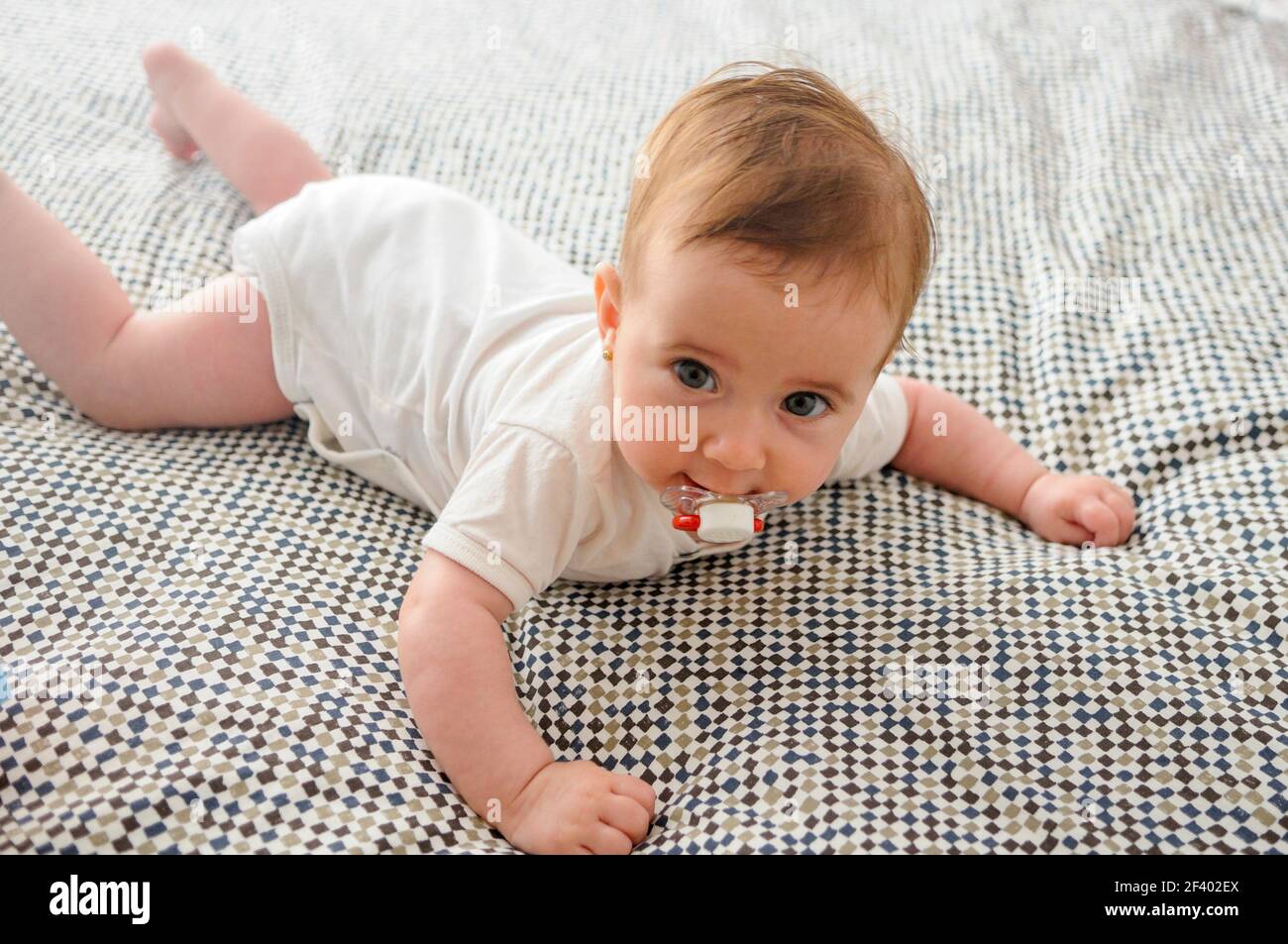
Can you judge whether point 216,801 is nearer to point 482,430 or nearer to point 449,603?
point 449,603

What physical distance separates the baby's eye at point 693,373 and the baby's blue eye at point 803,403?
6 cm

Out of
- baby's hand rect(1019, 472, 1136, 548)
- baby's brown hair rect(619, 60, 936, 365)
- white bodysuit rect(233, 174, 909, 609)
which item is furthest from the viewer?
baby's hand rect(1019, 472, 1136, 548)

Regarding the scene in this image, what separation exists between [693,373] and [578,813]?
12.3 inches

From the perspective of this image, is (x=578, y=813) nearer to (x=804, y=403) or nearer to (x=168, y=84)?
(x=804, y=403)

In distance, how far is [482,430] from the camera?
941 mm

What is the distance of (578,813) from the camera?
0.76 m

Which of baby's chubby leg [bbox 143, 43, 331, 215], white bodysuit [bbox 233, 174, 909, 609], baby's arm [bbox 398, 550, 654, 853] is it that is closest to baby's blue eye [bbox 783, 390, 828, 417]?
white bodysuit [bbox 233, 174, 909, 609]

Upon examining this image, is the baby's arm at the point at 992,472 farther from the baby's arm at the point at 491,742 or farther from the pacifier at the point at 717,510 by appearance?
the baby's arm at the point at 491,742

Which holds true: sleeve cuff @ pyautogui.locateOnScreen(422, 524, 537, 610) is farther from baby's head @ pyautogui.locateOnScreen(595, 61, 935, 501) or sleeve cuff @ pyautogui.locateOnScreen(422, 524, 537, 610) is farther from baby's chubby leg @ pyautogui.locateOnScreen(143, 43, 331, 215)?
baby's chubby leg @ pyautogui.locateOnScreen(143, 43, 331, 215)

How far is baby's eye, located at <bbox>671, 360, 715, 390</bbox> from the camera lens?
78 centimetres

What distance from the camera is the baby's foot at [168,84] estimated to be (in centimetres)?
137

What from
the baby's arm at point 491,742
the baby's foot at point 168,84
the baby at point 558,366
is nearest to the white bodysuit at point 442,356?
the baby at point 558,366

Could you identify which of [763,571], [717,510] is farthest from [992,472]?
[717,510]
